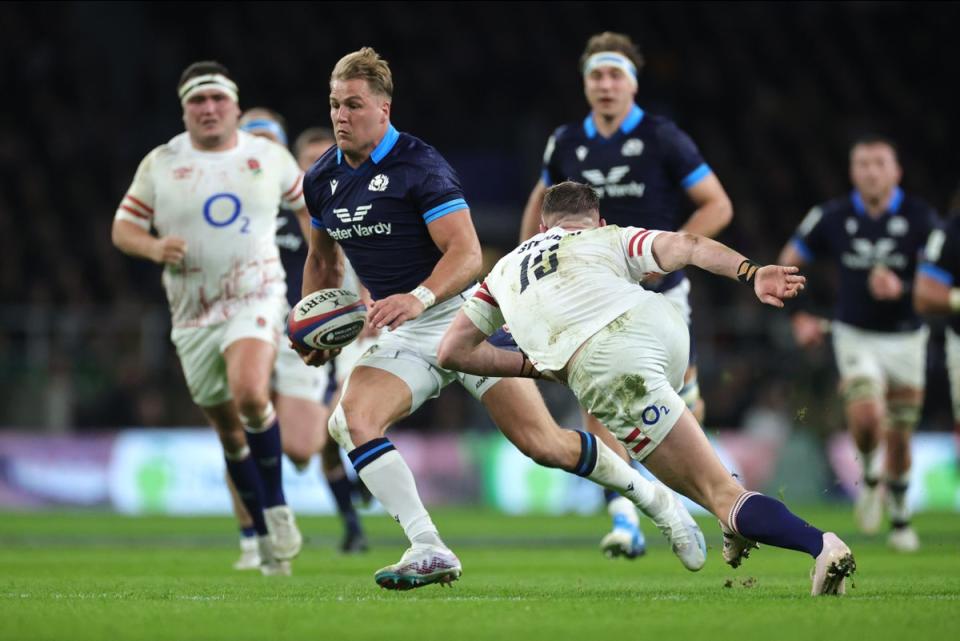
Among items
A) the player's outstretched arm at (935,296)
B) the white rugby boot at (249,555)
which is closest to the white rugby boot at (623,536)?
the white rugby boot at (249,555)

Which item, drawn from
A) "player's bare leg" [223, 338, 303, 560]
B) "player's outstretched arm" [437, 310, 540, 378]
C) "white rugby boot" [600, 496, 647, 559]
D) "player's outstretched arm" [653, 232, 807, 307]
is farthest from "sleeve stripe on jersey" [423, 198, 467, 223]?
"white rugby boot" [600, 496, 647, 559]

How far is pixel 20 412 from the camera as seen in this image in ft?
63.8

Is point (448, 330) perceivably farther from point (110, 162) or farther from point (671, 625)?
point (110, 162)

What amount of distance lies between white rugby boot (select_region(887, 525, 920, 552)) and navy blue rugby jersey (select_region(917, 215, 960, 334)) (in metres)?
1.88

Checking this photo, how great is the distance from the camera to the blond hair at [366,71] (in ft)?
25.2

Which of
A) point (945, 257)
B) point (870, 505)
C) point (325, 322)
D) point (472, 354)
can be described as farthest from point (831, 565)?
point (870, 505)

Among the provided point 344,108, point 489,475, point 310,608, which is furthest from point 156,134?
point 310,608

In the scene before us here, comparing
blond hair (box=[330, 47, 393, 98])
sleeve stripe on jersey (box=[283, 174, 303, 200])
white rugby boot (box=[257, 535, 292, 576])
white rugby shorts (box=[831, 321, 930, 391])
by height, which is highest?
blond hair (box=[330, 47, 393, 98])

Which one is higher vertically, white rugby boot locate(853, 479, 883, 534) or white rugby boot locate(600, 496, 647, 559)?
white rugby boot locate(600, 496, 647, 559)

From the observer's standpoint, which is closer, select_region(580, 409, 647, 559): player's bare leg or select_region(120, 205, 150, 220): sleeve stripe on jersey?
select_region(580, 409, 647, 559): player's bare leg

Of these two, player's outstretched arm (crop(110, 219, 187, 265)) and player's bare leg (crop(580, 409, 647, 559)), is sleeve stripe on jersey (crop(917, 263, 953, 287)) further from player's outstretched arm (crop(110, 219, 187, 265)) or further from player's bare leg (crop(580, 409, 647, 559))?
player's outstretched arm (crop(110, 219, 187, 265))

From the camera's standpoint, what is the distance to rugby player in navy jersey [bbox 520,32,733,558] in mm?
9820

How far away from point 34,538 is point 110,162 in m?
12.5

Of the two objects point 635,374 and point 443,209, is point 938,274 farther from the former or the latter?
point 635,374
